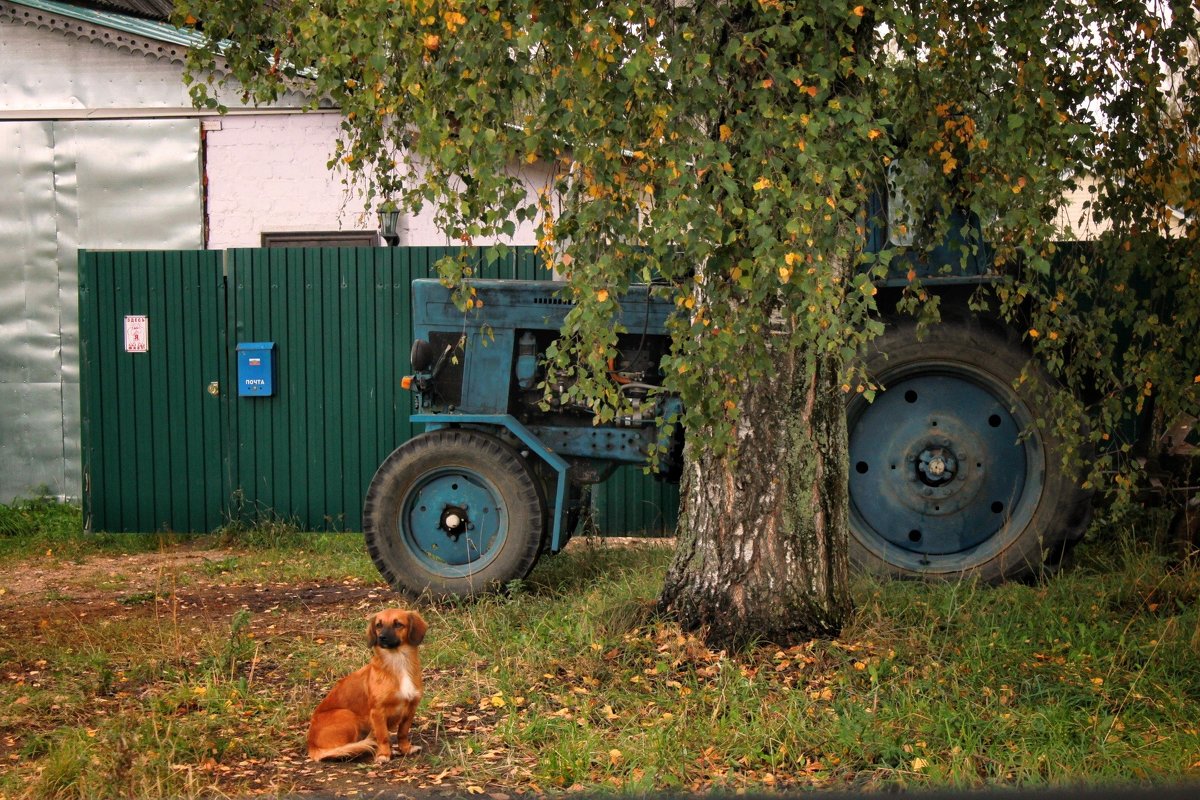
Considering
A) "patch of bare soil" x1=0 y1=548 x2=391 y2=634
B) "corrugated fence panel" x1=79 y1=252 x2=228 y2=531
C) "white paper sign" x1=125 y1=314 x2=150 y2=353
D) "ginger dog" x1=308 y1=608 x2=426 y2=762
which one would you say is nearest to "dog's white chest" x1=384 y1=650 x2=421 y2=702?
"ginger dog" x1=308 y1=608 x2=426 y2=762

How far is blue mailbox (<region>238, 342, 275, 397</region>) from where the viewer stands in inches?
377

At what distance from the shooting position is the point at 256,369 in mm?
9586

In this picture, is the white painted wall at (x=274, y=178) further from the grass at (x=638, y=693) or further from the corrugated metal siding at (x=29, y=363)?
the grass at (x=638, y=693)

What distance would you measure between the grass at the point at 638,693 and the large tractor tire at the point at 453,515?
0.77 feet

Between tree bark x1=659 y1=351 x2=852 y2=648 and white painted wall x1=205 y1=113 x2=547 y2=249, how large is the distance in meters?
6.23

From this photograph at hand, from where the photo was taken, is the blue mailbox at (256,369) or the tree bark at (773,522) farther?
the blue mailbox at (256,369)

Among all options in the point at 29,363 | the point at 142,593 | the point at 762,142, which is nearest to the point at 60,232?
the point at 29,363

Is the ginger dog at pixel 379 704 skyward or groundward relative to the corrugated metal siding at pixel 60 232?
groundward

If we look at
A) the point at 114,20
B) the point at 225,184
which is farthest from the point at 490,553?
the point at 114,20

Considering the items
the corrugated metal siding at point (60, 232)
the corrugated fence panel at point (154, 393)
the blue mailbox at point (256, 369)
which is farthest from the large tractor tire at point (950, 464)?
the corrugated metal siding at point (60, 232)

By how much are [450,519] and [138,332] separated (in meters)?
4.36

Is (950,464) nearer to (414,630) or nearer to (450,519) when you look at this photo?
(450,519)

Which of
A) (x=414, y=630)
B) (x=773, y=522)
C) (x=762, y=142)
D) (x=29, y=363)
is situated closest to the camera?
(x=762, y=142)

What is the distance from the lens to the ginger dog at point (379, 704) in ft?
14.1
